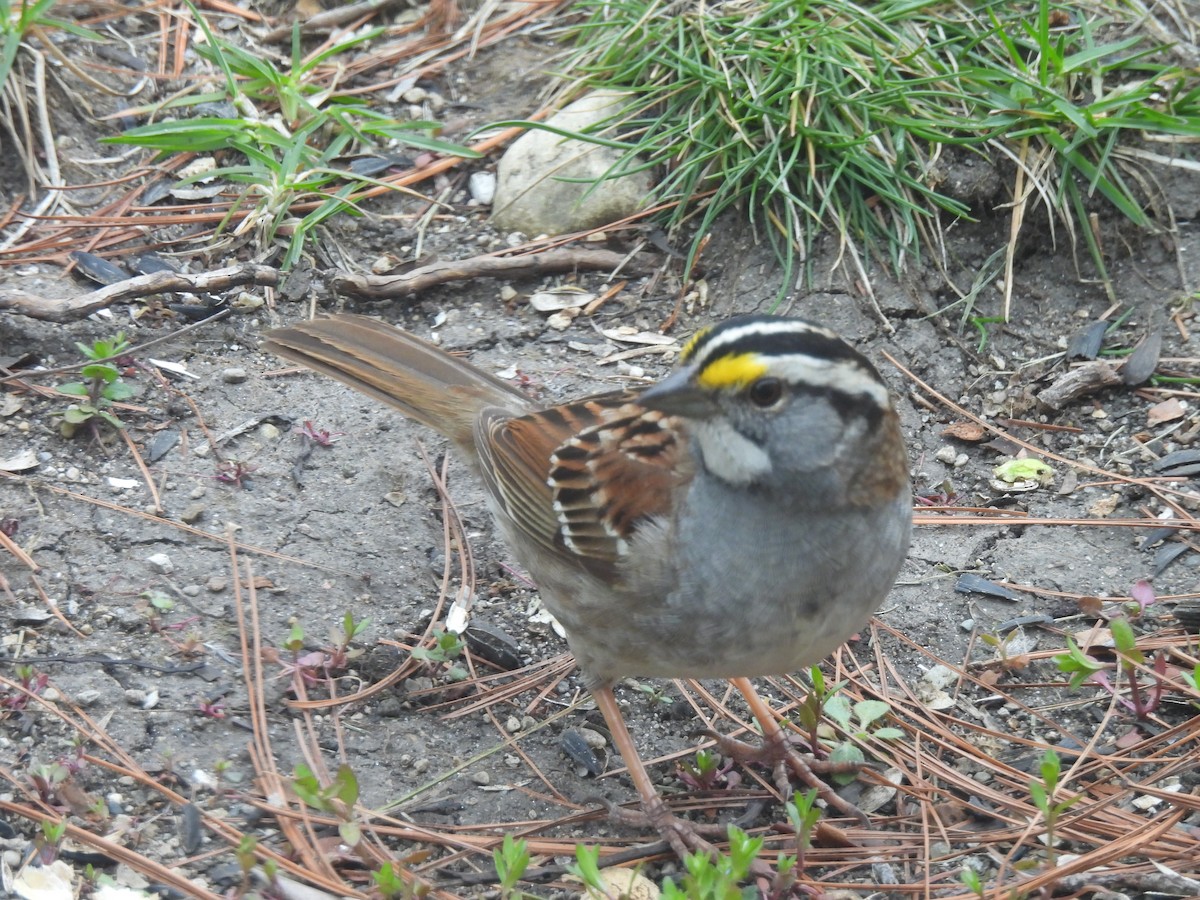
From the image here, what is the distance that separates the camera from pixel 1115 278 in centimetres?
505

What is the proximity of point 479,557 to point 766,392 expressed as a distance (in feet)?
5.31

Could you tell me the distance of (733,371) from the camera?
9.93ft

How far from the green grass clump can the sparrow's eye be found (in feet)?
6.34

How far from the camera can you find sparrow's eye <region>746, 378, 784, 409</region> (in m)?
3.02

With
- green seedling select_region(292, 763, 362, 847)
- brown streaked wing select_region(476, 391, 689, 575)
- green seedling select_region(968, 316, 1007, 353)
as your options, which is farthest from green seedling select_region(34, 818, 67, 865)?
green seedling select_region(968, 316, 1007, 353)

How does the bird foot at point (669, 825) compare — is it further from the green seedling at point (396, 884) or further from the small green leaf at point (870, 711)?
the green seedling at point (396, 884)

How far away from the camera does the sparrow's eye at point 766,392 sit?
3018 millimetres

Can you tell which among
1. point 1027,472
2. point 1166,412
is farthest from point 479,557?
point 1166,412

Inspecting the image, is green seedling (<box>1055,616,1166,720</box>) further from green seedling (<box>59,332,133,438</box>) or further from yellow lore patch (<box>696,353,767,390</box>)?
green seedling (<box>59,332,133,438</box>)

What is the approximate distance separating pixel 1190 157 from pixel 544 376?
2546 mm

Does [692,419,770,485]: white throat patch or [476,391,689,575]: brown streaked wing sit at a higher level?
[692,419,770,485]: white throat patch

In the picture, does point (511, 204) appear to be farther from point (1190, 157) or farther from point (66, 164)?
point (1190, 157)

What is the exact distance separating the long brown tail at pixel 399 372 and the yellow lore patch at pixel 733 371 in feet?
4.07

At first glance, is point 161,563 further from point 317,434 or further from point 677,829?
point 677,829
